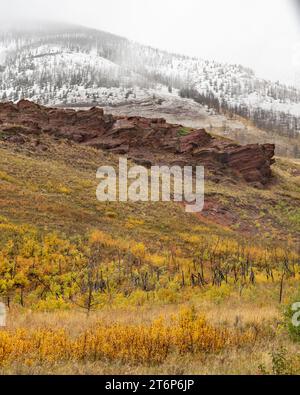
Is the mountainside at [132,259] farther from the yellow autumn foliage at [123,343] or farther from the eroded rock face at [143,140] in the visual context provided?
the eroded rock face at [143,140]

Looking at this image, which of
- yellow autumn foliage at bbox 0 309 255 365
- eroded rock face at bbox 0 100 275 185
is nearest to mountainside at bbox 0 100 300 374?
yellow autumn foliage at bbox 0 309 255 365

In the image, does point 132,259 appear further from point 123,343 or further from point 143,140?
point 143,140

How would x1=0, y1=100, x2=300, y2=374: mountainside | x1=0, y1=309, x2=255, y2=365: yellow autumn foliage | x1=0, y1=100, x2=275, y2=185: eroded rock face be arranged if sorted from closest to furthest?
x1=0, y1=309, x2=255, y2=365: yellow autumn foliage < x1=0, y1=100, x2=300, y2=374: mountainside < x1=0, y1=100, x2=275, y2=185: eroded rock face

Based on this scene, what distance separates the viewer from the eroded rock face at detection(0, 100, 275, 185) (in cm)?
4378

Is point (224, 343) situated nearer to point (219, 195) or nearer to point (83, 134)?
point (219, 195)

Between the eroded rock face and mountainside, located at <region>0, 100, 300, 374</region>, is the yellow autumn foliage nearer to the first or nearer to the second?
mountainside, located at <region>0, 100, 300, 374</region>

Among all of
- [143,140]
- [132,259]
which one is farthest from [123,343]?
[143,140]

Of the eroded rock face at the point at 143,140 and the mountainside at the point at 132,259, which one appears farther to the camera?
the eroded rock face at the point at 143,140

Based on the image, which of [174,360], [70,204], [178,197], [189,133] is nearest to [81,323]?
[174,360]

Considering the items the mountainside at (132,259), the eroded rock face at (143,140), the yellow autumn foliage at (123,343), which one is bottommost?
the yellow autumn foliage at (123,343)

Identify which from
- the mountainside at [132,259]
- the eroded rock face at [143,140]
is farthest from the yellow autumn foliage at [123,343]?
the eroded rock face at [143,140]

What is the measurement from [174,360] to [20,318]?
16.7 feet

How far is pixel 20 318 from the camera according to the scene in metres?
9.61

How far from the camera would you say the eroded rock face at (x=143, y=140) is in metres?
43.8
